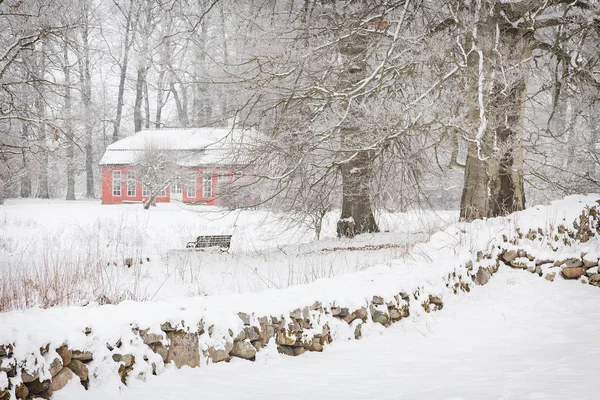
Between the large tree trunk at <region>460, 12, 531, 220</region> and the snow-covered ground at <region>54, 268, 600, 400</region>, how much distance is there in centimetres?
366

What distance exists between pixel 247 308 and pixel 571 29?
26.4 feet

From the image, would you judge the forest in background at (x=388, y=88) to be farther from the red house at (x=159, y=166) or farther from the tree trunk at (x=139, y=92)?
the tree trunk at (x=139, y=92)

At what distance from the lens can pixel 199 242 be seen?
10.3 metres

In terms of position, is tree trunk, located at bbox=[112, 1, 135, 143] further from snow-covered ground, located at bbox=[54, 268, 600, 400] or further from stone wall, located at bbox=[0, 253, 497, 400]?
snow-covered ground, located at bbox=[54, 268, 600, 400]

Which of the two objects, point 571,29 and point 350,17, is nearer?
point 571,29

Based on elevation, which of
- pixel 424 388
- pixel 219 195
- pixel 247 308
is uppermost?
pixel 219 195

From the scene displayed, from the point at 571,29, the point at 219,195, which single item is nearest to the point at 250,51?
the point at 219,195

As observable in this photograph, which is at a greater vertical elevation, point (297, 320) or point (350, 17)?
point (350, 17)

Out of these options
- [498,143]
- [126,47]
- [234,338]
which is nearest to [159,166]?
[126,47]

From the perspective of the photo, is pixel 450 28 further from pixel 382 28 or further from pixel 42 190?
pixel 42 190

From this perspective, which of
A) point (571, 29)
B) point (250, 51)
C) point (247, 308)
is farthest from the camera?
point (250, 51)

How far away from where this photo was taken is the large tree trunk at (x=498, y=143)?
899 centimetres

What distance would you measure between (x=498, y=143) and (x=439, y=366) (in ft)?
19.9

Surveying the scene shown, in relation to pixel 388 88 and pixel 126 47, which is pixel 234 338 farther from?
pixel 126 47
